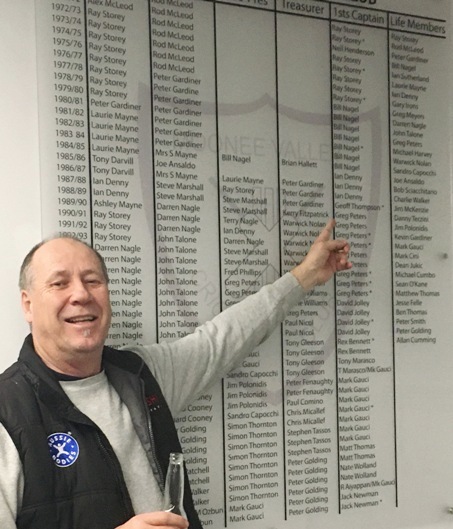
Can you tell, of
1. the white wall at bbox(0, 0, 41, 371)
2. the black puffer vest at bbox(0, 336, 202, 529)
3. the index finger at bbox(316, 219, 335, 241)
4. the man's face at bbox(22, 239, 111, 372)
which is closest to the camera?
the black puffer vest at bbox(0, 336, 202, 529)

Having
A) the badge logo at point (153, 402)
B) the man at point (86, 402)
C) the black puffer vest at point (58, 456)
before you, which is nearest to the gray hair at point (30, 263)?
the man at point (86, 402)

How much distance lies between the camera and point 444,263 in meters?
2.01

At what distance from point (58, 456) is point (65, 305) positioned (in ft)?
0.90

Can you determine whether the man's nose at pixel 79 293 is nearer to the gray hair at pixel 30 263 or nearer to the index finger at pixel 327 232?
the gray hair at pixel 30 263

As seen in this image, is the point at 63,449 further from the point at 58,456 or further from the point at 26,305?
the point at 26,305

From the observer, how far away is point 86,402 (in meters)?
1.45

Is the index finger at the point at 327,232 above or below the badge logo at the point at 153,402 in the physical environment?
above

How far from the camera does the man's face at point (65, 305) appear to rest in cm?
142

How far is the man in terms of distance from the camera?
129 centimetres

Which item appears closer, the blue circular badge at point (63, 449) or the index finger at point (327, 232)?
the blue circular badge at point (63, 449)

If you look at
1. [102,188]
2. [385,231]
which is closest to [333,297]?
[385,231]

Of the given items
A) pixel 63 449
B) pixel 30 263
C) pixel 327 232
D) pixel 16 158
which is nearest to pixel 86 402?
pixel 63 449

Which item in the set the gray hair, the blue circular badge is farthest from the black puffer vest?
the gray hair

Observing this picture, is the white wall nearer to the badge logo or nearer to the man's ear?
the man's ear
